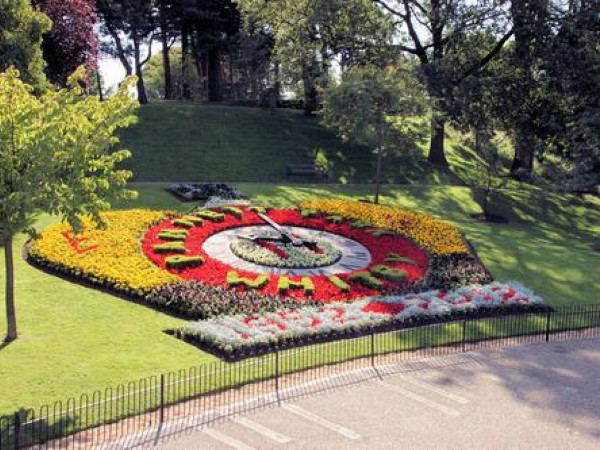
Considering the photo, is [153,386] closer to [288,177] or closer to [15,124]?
[15,124]

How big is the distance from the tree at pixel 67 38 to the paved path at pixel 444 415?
98.0 feet

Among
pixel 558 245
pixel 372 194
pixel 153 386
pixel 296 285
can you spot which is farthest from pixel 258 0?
pixel 153 386

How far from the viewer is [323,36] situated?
141ft

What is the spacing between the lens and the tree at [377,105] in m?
33.7

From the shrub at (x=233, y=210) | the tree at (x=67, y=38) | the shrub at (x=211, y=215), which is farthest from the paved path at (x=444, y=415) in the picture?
the tree at (x=67, y=38)

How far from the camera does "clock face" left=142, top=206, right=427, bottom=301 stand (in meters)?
21.4

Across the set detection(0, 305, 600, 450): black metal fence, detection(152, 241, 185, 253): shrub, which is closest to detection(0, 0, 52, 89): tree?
detection(152, 241, 185, 253): shrub

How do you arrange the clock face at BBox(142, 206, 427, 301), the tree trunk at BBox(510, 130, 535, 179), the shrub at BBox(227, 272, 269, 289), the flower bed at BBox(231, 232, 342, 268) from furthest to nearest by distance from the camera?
1. the tree trunk at BBox(510, 130, 535, 179)
2. the flower bed at BBox(231, 232, 342, 268)
3. the clock face at BBox(142, 206, 427, 301)
4. the shrub at BBox(227, 272, 269, 289)

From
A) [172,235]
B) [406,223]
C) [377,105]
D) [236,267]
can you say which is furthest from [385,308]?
[377,105]

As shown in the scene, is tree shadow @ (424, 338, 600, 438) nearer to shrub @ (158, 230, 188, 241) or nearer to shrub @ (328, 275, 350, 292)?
shrub @ (328, 275, 350, 292)

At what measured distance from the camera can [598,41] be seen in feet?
124

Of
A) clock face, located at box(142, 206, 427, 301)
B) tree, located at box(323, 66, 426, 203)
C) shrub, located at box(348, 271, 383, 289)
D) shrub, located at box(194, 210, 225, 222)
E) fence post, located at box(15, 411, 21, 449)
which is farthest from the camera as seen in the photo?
tree, located at box(323, 66, 426, 203)

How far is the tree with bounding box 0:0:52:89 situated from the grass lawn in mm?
7801

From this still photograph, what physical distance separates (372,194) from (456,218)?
5.48 metres
